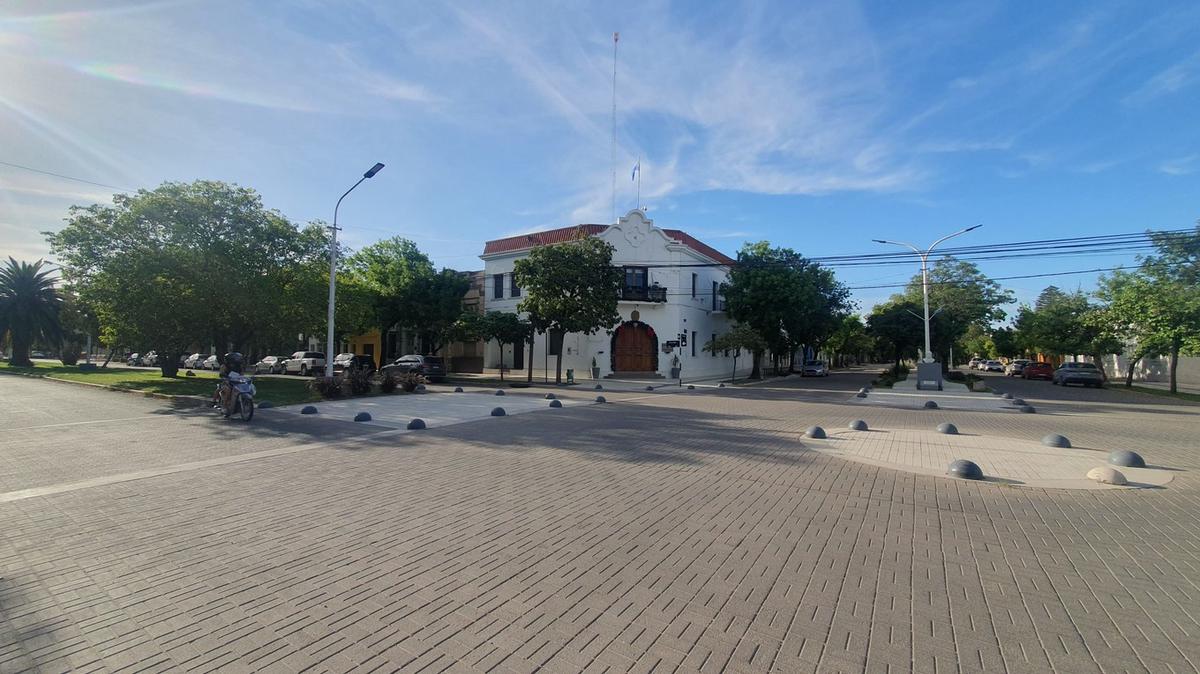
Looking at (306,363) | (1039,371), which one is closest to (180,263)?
(306,363)

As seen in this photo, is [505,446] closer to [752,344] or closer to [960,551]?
[960,551]

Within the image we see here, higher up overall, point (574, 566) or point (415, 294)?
point (415, 294)

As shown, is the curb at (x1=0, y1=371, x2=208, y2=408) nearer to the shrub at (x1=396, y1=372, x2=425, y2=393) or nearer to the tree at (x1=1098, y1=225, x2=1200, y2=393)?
the shrub at (x1=396, y1=372, x2=425, y2=393)

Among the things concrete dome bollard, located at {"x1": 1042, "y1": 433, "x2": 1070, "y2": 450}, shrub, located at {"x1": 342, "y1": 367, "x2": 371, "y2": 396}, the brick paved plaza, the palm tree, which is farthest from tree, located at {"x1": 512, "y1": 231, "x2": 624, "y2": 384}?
the palm tree

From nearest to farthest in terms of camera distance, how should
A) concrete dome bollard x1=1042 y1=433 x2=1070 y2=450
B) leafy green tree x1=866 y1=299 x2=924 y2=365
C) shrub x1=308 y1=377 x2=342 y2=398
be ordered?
concrete dome bollard x1=1042 y1=433 x2=1070 y2=450
shrub x1=308 y1=377 x2=342 y2=398
leafy green tree x1=866 y1=299 x2=924 y2=365

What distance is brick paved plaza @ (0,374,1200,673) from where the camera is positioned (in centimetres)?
307

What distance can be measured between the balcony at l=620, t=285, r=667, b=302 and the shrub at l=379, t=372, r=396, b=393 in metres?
18.3

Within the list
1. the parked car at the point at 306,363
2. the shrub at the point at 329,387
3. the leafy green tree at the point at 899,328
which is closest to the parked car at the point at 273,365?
the parked car at the point at 306,363

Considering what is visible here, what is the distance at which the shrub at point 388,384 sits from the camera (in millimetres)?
20103

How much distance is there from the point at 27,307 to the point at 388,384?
3483 centimetres

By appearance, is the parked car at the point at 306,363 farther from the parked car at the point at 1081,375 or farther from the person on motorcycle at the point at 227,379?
the parked car at the point at 1081,375

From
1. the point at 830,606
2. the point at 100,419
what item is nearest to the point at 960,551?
the point at 830,606

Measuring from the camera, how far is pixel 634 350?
120 feet

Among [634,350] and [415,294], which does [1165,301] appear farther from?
[415,294]
